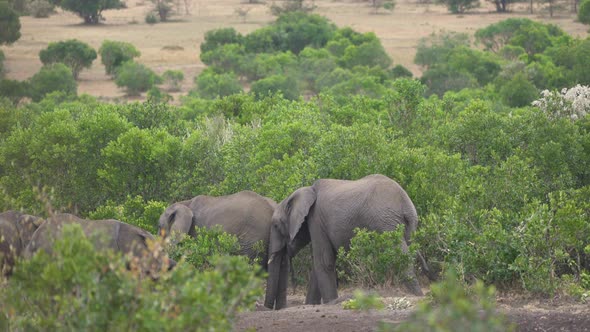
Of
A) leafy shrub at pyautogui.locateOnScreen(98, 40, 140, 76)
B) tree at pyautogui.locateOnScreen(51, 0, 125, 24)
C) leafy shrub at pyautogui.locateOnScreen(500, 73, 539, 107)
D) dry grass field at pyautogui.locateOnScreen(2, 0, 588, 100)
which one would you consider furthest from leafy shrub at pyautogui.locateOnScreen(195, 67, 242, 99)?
tree at pyautogui.locateOnScreen(51, 0, 125, 24)

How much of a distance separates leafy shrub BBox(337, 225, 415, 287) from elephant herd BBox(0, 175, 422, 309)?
0.69 feet

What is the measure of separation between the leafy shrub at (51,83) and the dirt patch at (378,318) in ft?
133

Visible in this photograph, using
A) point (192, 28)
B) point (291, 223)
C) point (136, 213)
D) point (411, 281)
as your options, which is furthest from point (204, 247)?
point (192, 28)

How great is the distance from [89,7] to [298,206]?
67.8 meters

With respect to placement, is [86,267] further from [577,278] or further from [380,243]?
[577,278]

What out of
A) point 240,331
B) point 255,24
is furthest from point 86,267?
point 255,24

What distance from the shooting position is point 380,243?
47.6ft

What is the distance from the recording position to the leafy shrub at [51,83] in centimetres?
5331

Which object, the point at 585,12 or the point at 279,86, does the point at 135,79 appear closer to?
the point at 279,86

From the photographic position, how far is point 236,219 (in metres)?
17.1

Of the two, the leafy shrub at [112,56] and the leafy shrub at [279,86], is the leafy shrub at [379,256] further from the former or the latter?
the leafy shrub at [112,56]

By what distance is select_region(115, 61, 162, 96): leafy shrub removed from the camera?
56625mm

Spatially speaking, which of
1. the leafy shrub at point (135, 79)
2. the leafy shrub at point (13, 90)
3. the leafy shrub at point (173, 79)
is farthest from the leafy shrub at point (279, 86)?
the leafy shrub at point (13, 90)

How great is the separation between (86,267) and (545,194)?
36.0ft
